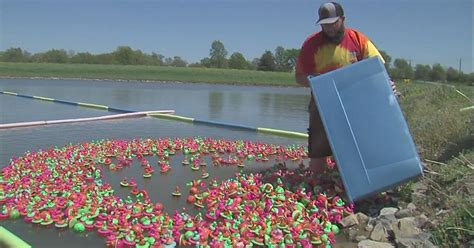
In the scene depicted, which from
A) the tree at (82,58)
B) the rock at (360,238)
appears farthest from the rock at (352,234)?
the tree at (82,58)

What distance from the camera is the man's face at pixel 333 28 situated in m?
4.75

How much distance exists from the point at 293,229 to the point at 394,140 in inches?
50.1

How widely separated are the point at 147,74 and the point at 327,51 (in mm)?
48021

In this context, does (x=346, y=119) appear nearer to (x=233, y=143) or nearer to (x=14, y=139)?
(x=233, y=143)

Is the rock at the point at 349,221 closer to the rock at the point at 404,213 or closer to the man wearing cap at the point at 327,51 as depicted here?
the rock at the point at 404,213

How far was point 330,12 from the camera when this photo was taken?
184 inches

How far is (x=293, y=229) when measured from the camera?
4039 millimetres

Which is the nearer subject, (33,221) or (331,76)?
(33,221)

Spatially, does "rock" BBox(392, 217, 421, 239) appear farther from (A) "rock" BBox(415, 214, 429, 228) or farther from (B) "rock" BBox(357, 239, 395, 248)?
(B) "rock" BBox(357, 239, 395, 248)

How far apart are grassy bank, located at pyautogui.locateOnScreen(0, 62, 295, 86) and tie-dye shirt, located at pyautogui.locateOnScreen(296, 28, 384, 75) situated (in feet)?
143

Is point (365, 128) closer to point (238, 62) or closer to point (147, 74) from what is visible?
point (147, 74)

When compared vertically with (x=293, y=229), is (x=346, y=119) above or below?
above

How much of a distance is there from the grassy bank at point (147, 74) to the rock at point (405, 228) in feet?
147

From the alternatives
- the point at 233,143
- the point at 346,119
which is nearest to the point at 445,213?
the point at 346,119
